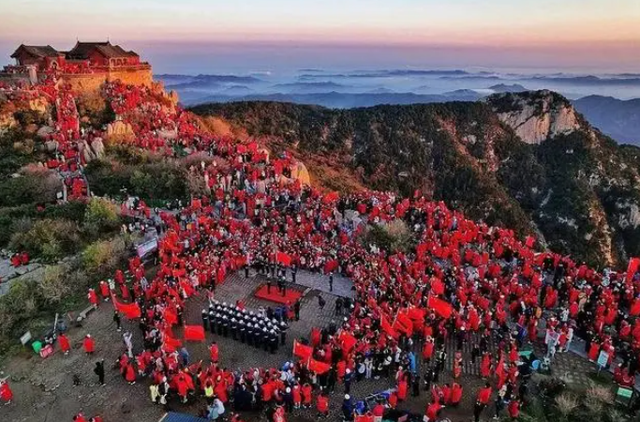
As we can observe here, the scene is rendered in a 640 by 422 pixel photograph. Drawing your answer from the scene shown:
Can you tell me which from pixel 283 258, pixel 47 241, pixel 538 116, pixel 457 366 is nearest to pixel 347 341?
pixel 457 366

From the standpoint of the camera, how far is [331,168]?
67312 millimetres

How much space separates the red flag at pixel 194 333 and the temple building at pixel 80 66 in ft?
117

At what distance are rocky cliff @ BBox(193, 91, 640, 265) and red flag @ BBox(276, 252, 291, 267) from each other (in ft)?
107

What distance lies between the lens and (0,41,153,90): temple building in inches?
1663

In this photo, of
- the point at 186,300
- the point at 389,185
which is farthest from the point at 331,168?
the point at 186,300

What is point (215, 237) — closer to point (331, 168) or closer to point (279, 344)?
point (279, 344)

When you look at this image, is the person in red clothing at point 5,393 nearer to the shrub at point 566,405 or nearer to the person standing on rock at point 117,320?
the person standing on rock at point 117,320

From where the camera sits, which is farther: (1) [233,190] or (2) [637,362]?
(1) [233,190]

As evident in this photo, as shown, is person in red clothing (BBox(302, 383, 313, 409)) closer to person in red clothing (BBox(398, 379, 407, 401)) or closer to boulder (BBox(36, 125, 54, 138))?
person in red clothing (BBox(398, 379, 407, 401))

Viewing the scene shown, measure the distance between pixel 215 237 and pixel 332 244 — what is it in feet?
19.1

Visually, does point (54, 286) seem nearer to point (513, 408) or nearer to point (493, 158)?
point (513, 408)

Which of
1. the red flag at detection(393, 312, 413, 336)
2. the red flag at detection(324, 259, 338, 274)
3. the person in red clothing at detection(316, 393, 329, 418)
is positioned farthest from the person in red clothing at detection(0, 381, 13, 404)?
the red flag at detection(324, 259, 338, 274)

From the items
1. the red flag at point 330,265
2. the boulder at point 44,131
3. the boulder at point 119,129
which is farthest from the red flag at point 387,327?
the boulder at point 44,131

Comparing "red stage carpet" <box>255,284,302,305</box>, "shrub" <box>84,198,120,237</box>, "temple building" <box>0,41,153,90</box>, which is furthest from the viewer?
"temple building" <box>0,41,153,90</box>
